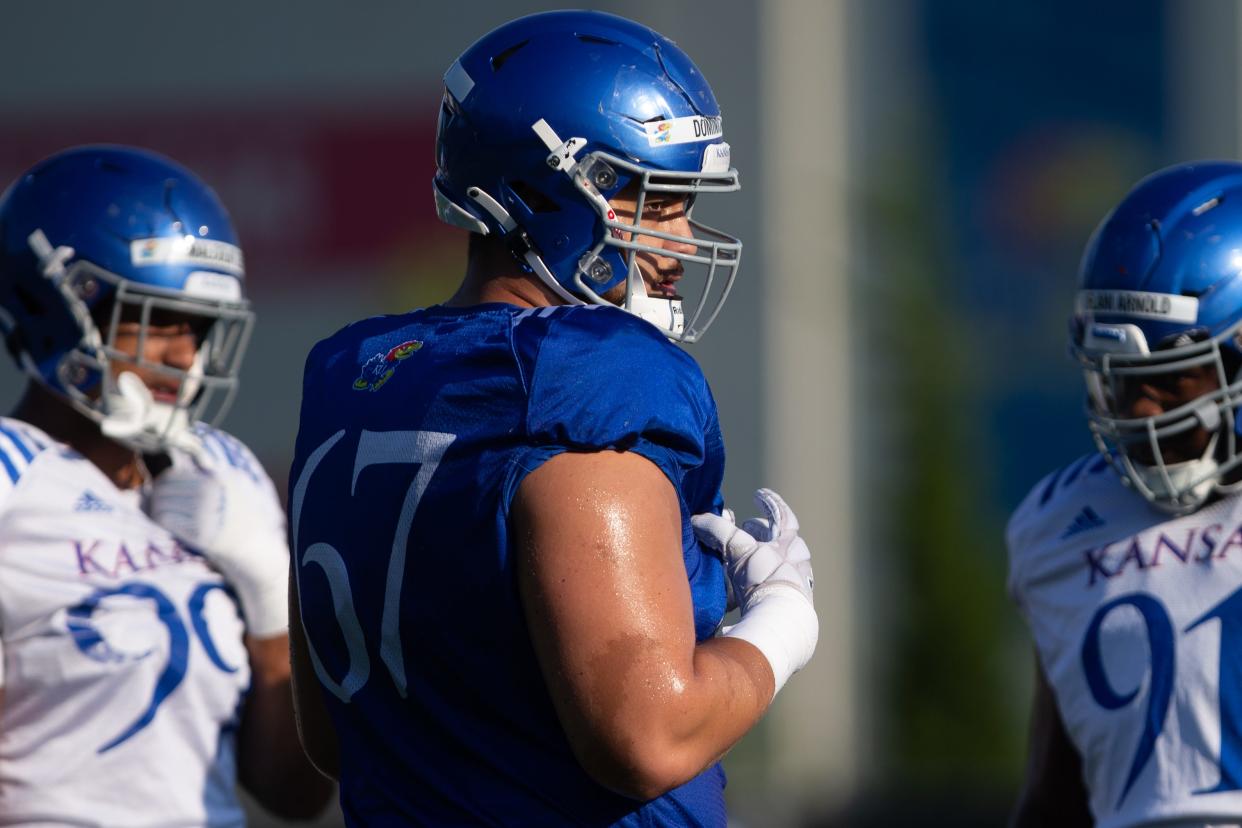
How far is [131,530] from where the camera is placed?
299cm

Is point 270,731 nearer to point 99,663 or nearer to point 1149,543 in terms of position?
point 99,663

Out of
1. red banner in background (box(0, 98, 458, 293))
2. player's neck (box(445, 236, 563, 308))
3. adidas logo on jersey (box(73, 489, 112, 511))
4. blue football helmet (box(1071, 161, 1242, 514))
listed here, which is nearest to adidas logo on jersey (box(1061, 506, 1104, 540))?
blue football helmet (box(1071, 161, 1242, 514))

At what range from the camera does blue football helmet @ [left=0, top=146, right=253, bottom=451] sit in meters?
→ 3.09

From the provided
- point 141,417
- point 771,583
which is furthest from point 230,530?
point 771,583

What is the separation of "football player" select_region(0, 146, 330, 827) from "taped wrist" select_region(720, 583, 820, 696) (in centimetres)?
130

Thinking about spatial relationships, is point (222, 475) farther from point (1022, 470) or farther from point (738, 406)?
point (1022, 470)

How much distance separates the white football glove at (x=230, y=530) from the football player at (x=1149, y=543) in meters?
1.33

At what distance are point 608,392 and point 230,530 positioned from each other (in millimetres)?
1457

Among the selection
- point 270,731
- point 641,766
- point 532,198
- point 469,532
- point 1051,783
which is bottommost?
point 1051,783

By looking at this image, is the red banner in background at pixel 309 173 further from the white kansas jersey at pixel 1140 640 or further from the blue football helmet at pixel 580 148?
the blue football helmet at pixel 580 148

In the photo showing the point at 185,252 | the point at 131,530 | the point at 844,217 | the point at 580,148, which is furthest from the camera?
the point at 844,217

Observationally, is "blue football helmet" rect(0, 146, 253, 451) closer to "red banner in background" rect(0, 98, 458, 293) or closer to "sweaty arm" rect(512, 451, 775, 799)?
"sweaty arm" rect(512, 451, 775, 799)

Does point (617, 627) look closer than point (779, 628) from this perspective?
Yes

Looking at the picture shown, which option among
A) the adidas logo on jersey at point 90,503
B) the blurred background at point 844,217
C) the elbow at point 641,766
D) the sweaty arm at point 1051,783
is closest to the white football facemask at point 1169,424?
the sweaty arm at point 1051,783
